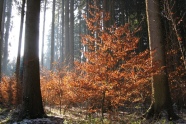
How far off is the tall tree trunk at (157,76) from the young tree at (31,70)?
155 inches

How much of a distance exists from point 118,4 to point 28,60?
65.1ft

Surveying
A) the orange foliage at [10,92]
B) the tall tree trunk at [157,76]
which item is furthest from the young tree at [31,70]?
the orange foliage at [10,92]

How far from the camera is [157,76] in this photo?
8.30 meters

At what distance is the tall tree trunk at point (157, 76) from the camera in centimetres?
798

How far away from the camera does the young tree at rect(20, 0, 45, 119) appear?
7656 mm

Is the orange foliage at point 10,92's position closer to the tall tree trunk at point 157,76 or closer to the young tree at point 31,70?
the young tree at point 31,70

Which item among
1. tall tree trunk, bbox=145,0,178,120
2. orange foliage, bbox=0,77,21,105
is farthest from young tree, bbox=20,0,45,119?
orange foliage, bbox=0,77,21,105

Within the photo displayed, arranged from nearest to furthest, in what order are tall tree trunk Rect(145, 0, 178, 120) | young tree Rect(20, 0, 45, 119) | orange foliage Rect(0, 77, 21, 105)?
young tree Rect(20, 0, 45, 119) → tall tree trunk Rect(145, 0, 178, 120) → orange foliage Rect(0, 77, 21, 105)

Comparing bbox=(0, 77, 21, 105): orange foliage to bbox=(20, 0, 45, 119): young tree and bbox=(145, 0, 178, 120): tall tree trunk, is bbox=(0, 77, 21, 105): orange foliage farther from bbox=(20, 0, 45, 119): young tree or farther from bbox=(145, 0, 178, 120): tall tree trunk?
bbox=(145, 0, 178, 120): tall tree trunk

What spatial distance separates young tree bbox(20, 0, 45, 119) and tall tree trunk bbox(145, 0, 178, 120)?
3943mm

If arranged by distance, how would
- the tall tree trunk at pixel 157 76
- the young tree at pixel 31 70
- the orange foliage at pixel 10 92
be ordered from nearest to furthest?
the young tree at pixel 31 70
the tall tree trunk at pixel 157 76
the orange foliage at pixel 10 92

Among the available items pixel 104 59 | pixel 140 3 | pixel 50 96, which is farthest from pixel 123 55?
pixel 140 3

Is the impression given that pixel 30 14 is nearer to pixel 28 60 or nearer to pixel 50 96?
pixel 28 60

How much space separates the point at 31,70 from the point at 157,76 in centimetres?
457
